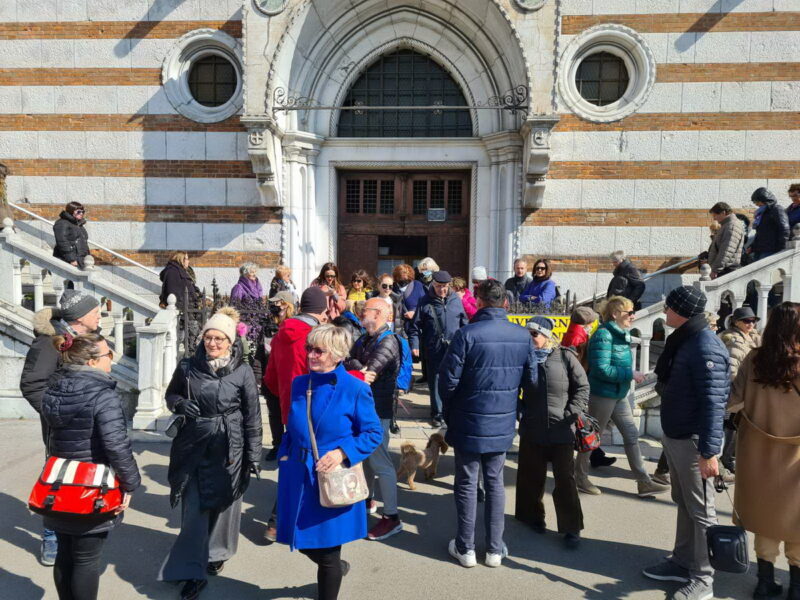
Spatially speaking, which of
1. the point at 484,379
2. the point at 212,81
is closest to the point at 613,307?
the point at 484,379

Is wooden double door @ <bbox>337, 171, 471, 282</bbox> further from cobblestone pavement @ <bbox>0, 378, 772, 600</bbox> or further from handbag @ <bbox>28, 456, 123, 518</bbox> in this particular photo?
handbag @ <bbox>28, 456, 123, 518</bbox>

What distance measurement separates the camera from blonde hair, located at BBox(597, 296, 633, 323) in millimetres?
5328

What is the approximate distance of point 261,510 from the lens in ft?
16.8

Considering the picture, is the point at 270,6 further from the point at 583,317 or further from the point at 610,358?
the point at 610,358

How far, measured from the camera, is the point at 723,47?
31.5ft

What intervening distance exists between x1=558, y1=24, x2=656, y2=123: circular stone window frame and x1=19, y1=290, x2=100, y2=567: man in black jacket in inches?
327

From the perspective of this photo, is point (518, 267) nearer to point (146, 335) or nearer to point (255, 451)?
point (146, 335)

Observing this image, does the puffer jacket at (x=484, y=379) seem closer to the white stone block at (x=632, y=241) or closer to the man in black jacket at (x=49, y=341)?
the man in black jacket at (x=49, y=341)

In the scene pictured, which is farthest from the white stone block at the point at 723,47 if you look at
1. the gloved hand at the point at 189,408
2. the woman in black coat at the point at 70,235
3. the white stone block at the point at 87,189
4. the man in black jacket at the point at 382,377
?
the white stone block at the point at 87,189

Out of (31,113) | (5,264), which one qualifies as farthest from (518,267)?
(31,113)

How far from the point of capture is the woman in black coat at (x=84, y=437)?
10.6 ft

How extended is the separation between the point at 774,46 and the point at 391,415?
9.09 metres

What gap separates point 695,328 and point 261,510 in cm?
370

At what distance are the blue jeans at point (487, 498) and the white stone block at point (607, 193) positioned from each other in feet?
22.5
